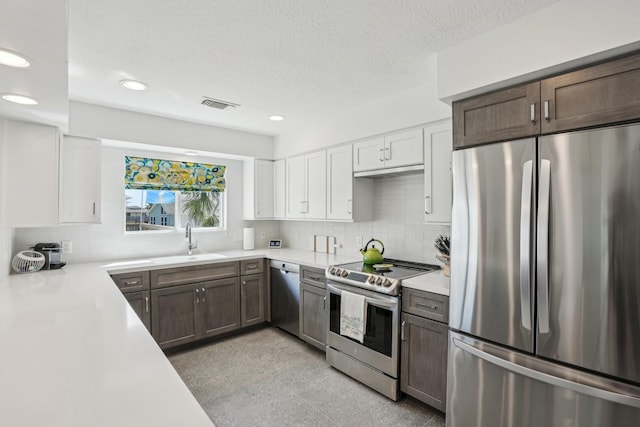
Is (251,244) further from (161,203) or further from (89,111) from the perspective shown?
(89,111)

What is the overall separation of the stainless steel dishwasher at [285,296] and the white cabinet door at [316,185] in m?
0.66

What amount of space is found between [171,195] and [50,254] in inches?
53.8

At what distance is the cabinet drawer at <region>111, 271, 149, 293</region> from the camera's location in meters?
2.97

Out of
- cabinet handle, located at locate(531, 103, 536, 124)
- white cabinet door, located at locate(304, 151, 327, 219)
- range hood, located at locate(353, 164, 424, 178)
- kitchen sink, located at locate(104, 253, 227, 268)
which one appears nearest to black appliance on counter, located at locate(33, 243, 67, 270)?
kitchen sink, located at locate(104, 253, 227, 268)

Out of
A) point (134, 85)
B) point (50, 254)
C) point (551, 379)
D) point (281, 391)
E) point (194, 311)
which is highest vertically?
point (134, 85)

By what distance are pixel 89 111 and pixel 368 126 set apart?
261 centimetres

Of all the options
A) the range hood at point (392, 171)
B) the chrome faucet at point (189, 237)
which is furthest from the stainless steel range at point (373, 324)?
the chrome faucet at point (189, 237)

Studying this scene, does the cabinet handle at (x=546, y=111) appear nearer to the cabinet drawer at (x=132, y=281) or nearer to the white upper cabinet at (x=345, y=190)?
the white upper cabinet at (x=345, y=190)

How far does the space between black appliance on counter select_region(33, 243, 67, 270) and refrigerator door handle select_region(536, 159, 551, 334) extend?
12.4ft

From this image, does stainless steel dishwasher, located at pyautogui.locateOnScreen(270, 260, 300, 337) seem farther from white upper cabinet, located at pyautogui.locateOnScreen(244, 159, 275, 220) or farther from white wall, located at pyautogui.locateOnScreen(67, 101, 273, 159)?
white wall, located at pyautogui.locateOnScreen(67, 101, 273, 159)

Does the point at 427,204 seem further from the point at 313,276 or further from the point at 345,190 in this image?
the point at 313,276

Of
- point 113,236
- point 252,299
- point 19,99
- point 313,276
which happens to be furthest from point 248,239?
point 19,99

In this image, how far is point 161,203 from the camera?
392 cm

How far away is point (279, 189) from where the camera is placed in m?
4.33
